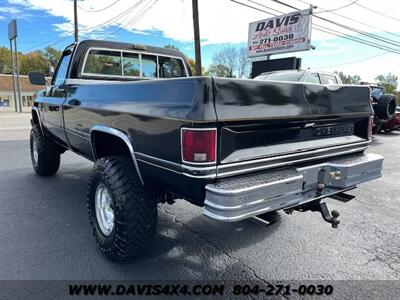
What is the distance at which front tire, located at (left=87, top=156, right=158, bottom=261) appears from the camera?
2576 millimetres

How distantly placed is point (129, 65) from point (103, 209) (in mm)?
2255

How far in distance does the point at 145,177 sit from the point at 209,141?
0.77 m

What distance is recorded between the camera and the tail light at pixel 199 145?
203 centimetres

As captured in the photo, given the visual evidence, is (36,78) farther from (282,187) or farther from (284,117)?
(282,187)

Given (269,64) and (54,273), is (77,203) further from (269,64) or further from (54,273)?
(269,64)

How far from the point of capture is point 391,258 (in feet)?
9.96

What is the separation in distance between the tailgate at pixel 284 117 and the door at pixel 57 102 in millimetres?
2790

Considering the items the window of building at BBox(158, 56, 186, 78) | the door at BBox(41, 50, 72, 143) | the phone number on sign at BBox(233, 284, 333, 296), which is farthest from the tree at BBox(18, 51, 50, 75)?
the phone number on sign at BBox(233, 284, 333, 296)

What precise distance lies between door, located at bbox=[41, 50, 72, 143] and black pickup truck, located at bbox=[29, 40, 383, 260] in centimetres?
61

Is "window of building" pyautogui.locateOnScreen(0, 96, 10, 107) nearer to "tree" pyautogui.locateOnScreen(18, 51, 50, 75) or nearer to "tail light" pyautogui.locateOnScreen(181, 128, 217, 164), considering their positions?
"tree" pyautogui.locateOnScreen(18, 51, 50, 75)

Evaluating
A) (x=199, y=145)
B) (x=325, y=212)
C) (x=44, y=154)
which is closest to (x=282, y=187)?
(x=199, y=145)

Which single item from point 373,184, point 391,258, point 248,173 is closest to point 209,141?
point 248,173

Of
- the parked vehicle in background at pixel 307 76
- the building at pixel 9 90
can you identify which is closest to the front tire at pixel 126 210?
the parked vehicle in background at pixel 307 76

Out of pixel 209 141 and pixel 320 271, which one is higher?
pixel 209 141
